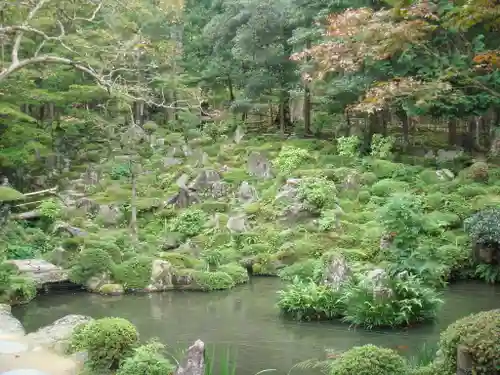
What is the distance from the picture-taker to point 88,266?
13195 millimetres

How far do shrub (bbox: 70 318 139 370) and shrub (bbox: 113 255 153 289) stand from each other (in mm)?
5789

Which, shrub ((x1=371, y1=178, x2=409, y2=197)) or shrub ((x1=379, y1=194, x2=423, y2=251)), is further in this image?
shrub ((x1=371, y1=178, x2=409, y2=197))

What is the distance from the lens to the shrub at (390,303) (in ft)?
30.6

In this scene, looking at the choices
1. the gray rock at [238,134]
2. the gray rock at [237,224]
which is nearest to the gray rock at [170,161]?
the gray rock at [238,134]

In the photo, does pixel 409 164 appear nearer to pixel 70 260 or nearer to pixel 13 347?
pixel 70 260

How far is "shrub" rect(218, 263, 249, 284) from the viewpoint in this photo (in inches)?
539

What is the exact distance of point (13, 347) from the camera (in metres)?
8.02

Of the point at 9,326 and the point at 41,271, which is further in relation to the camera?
the point at 41,271

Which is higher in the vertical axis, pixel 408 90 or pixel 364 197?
pixel 408 90

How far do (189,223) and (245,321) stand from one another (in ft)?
22.2

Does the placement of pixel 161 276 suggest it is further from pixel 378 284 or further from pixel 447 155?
pixel 447 155

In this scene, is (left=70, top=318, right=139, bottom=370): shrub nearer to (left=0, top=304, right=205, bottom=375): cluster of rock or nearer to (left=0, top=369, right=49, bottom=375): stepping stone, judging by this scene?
(left=0, top=304, right=205, bottom=375): cluster of rock

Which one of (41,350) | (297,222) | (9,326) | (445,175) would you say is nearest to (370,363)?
(41,350)

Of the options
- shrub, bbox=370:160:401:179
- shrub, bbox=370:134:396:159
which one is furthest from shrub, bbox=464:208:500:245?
shrub, bbox=370:134:396:159
